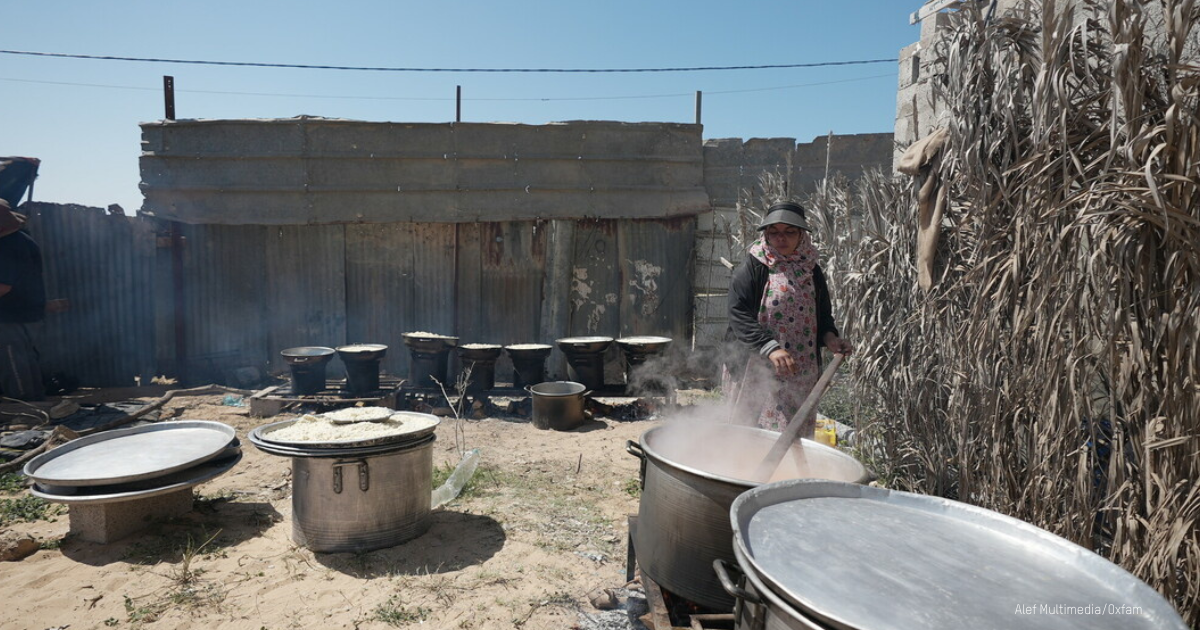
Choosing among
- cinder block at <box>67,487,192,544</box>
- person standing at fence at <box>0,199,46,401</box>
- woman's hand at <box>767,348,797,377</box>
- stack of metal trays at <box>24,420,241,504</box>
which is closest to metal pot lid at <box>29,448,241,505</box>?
stack of metal trays at <box>24,420,241,504</box>

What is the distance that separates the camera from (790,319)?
3764 millimetres

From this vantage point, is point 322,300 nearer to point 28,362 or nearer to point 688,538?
point 28,362

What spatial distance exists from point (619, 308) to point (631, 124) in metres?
3.06

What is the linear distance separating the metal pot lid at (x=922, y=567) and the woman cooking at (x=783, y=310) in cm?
181

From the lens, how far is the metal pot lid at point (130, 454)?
12.4 ft

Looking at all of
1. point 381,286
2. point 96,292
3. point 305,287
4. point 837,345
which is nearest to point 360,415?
point 837,345

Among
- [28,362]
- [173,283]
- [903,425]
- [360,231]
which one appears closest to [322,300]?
[360,231]

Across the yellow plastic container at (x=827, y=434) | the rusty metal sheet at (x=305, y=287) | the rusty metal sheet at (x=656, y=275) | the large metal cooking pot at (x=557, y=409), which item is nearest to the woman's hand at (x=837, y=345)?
the yellow plastic container at (x=827, y=434)

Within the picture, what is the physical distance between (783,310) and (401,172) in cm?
769

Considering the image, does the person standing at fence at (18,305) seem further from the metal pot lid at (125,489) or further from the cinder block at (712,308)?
the cinder block at (712,308)

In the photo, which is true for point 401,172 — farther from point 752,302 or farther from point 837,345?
point 837,345

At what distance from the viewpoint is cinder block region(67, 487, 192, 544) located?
13.1ft

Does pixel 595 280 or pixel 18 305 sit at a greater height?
pixel 595 280

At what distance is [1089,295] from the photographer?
8.28ft
